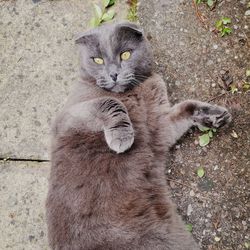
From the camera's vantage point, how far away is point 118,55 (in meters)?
2.88

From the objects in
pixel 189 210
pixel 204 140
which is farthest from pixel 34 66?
pixel 189 210

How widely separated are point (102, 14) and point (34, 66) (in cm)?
60

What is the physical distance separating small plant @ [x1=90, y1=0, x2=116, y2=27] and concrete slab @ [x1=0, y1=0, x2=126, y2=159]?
0.19 feet

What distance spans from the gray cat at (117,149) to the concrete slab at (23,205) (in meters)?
0.39

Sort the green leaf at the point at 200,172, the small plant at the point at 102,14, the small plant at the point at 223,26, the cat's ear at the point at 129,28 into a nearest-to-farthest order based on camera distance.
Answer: the cat's ear at the point at 129,28 < the green leaf at the point at 200,172 < the small plant at the point at 223,26 < the small plant at the point at 102,14

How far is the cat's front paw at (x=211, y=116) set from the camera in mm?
2881

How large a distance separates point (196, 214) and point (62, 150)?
91 centimetres

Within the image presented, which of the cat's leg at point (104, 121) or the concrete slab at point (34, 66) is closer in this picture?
the cat's leg at point (104, 121)

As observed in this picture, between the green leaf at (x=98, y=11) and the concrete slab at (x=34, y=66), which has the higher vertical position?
the green leaf at (x=98, y=11)

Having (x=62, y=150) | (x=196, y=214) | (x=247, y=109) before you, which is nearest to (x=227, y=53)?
(x=247, y=109)

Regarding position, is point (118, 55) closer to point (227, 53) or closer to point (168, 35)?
point (168, 35)

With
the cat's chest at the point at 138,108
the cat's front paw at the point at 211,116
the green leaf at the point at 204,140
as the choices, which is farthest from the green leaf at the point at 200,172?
the cat's chest at the point at 138,108

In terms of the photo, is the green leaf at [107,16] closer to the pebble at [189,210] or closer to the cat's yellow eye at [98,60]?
the cat's yellow eye at [98,60]

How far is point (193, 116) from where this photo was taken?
2.96m
